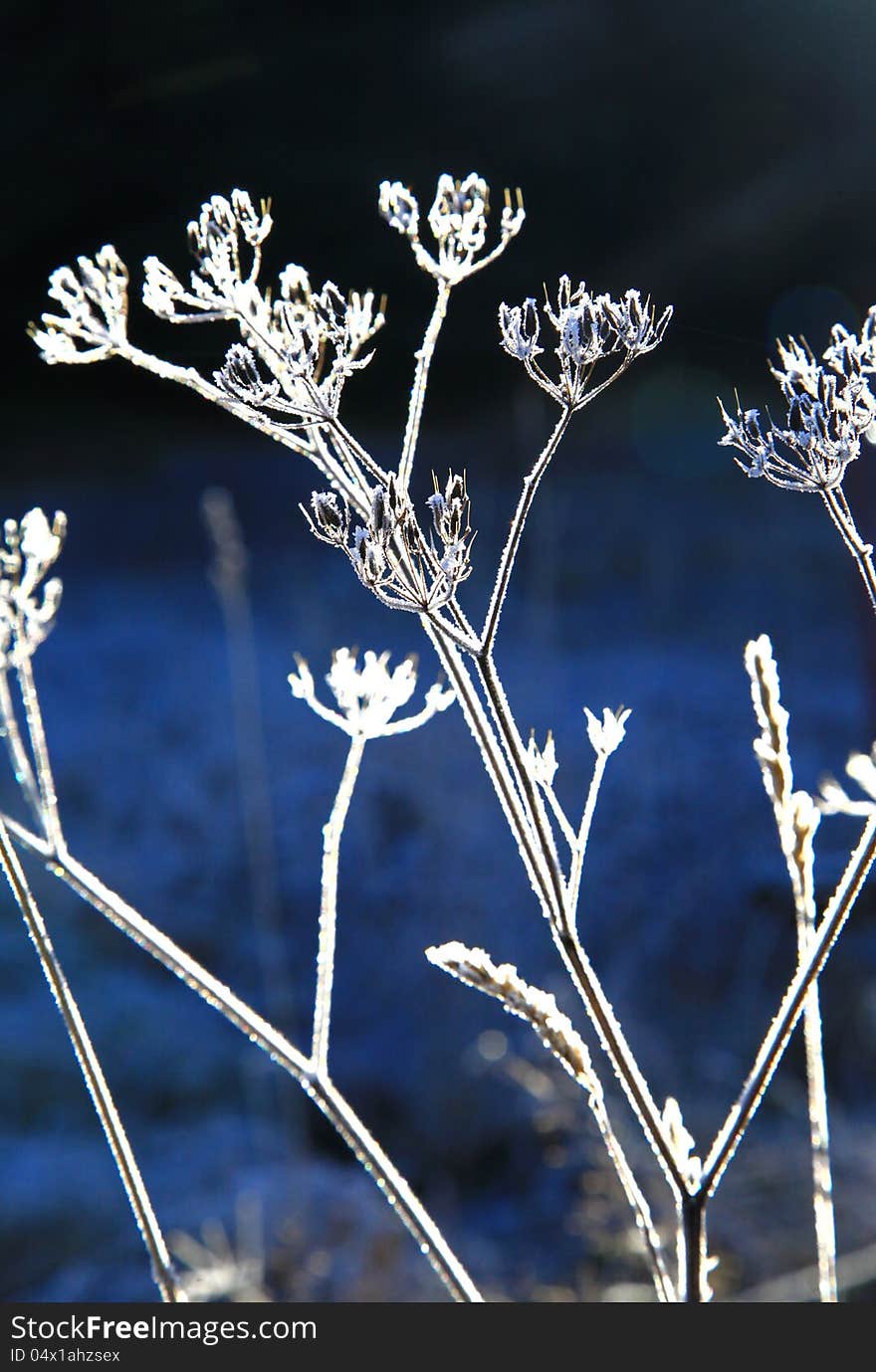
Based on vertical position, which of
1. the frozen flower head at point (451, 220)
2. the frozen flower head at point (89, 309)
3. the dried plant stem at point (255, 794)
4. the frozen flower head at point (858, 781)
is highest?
the dried plant stem at point (255, 794)

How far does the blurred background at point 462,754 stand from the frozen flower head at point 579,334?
116 centimetres

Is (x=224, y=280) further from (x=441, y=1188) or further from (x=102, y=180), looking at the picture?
(x=102, y=180)

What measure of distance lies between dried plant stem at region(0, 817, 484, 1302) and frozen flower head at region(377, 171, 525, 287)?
0.24 m

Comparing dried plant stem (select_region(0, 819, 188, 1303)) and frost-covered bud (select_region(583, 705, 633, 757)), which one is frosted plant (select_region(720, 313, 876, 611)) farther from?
dried plant stem (select_region(0, 819, 188, 1303))

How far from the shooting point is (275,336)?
0.35 m

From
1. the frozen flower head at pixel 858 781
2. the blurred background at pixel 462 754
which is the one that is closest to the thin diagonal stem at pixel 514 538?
the frozen flower head at pixel 858 781

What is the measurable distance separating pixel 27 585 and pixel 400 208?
0.20 meters

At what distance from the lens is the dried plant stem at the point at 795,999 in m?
0.32

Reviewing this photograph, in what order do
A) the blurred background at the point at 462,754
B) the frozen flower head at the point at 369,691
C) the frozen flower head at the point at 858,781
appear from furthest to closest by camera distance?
the blurred background at the point at 462,754, the frozen flower head at the point at 369,691, the frozen flower head at the point at 858,781

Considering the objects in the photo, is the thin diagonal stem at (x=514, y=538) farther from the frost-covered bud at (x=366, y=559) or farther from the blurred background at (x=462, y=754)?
the blurred background at (x=462, y=754)

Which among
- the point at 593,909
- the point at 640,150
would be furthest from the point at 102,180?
the point at 593,909

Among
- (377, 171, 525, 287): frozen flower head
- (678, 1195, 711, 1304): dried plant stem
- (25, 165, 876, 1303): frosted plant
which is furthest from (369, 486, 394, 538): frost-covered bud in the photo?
(678, 1195, 711, 1304): dried plant stem

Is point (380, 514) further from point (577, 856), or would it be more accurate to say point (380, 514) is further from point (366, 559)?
point (577, 856)

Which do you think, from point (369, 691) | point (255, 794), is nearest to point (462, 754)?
point (255, 794)
